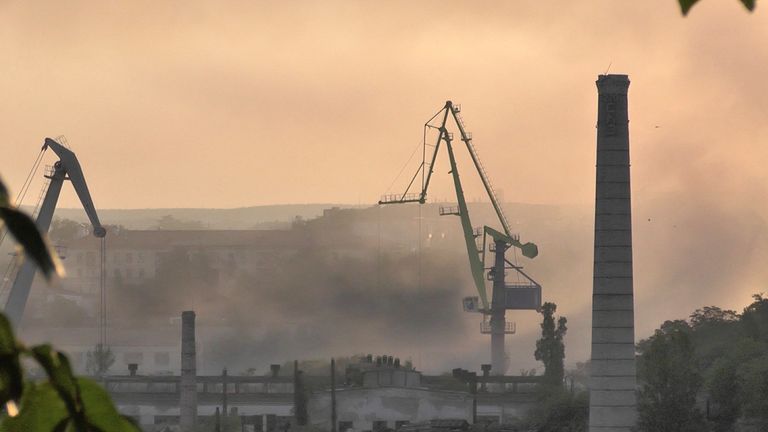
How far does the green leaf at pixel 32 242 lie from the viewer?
5.85 feet

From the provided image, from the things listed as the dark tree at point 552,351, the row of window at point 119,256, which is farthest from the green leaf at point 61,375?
the row of window at point 119,256

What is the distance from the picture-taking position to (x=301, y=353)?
560 feet

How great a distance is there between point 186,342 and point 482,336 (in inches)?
3068

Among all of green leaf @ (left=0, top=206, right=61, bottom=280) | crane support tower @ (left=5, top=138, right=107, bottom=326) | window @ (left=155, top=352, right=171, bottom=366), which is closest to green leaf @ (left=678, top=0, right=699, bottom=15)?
green leaf @ (left=0, top=206, right=61, bottom=280)

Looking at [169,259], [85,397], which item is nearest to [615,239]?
[85,397]

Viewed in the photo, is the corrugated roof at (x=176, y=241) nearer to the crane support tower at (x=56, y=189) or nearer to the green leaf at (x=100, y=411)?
the crane support tower at (x=56, y=189)

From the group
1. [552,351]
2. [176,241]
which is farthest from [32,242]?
[176,241]

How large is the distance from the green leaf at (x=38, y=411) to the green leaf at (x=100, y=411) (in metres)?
0.03

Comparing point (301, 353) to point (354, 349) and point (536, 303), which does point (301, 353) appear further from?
point (536, 303)

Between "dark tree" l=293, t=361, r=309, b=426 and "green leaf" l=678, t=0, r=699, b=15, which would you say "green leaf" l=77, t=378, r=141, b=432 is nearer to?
"green leaf" l=678, t=0, r=699, b=15

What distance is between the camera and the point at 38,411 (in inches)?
76.3

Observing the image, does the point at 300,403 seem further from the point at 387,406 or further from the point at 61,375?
the point at 61,375

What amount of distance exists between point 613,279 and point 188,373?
120 feet

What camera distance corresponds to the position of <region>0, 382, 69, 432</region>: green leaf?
191cm
